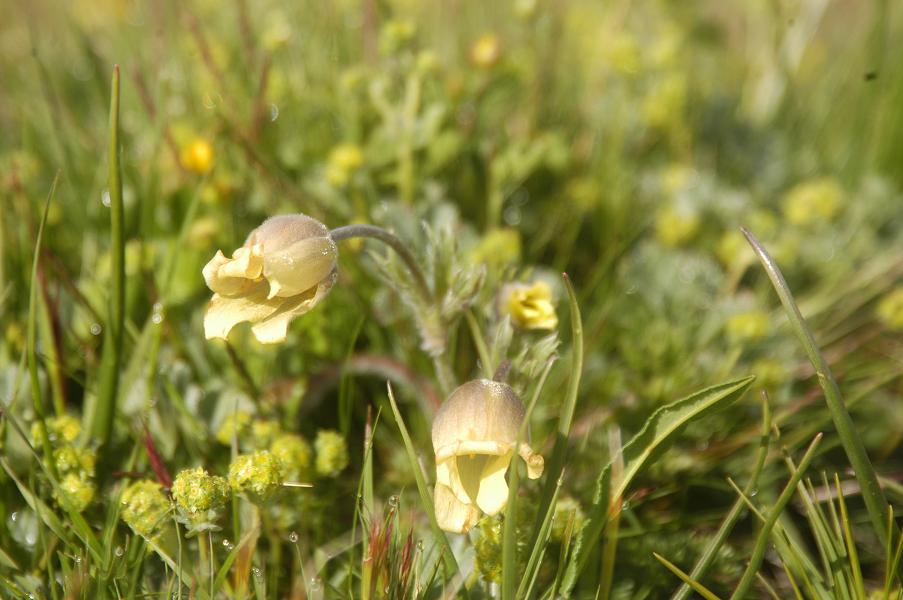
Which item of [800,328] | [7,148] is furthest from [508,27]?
[800,328]

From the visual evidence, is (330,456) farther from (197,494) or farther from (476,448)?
(476,448)

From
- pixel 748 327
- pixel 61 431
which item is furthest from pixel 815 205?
pixel 61 431

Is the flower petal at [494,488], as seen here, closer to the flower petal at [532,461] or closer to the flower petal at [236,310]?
the flower petal at [532,461]

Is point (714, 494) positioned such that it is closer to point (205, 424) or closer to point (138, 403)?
point (205, 424)

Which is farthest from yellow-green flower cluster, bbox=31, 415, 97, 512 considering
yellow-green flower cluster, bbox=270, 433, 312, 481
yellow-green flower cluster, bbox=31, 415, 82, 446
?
yellow-green flower cluster, bbox=270, 433, 312, 481

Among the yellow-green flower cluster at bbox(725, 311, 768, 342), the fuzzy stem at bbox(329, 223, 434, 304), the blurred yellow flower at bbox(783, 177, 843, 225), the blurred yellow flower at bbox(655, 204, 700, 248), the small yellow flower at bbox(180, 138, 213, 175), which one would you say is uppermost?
the small yellow flower at bbox(180, 138, 213, 175)

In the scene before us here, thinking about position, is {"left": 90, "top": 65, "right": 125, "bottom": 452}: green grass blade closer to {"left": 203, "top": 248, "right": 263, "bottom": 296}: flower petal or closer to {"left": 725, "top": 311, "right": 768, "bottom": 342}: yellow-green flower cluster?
{"left": 203, "top": 248, "right": 263, "bottom": 296}: flower petal
